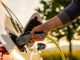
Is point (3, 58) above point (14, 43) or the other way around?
the other way around

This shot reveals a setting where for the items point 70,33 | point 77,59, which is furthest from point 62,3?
point 77,59

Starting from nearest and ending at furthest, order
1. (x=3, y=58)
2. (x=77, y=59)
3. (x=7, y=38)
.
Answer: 1. (x=3, y=58)
2. (x=7, y=38)
3. (x=77, y=59)

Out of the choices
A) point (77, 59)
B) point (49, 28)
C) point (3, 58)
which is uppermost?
point (77, 59)

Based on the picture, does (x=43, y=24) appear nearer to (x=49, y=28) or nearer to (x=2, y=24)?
(x=49, y=28)

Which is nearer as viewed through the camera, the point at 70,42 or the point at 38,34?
the point at 38,34

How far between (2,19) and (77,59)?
3269cm

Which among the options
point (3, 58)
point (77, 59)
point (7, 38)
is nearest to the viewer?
point (3, 58)

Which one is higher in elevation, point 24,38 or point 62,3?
point 62,3

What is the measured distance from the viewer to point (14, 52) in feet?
10.8

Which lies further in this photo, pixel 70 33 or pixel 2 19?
pixel 70 33

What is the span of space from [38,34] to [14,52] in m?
0.25

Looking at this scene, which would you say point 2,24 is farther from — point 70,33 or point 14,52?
point 70,33

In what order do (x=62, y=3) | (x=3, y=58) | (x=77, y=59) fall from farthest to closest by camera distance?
(x=77, y=59), (x=62, y=3), (x=3, y=58)

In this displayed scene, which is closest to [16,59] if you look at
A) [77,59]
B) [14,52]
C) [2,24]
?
[14,52]
